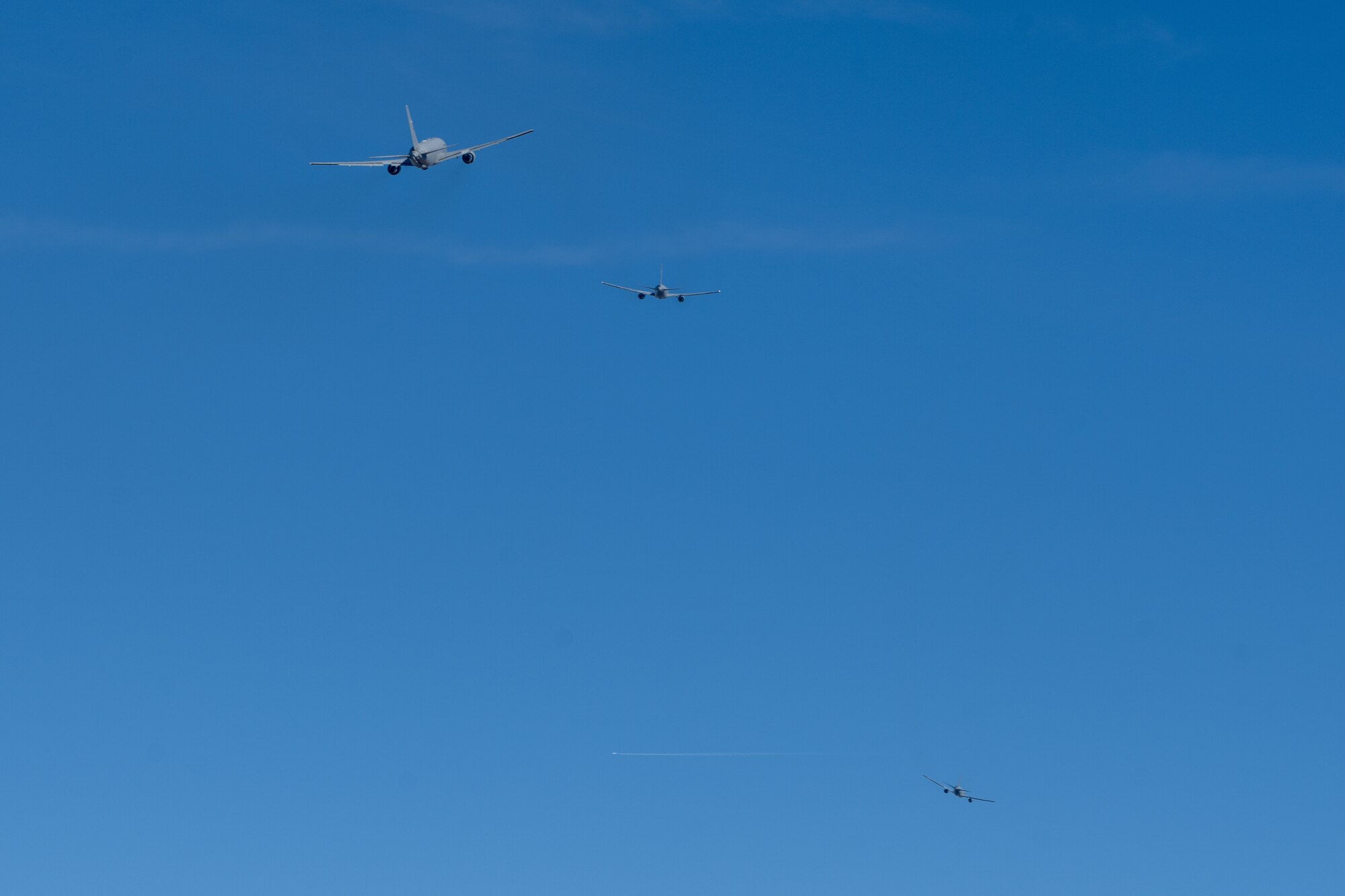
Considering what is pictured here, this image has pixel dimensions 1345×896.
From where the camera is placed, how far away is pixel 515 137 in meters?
194

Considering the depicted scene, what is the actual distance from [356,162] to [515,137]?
62.1 ft

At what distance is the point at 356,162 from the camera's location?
199 meters
